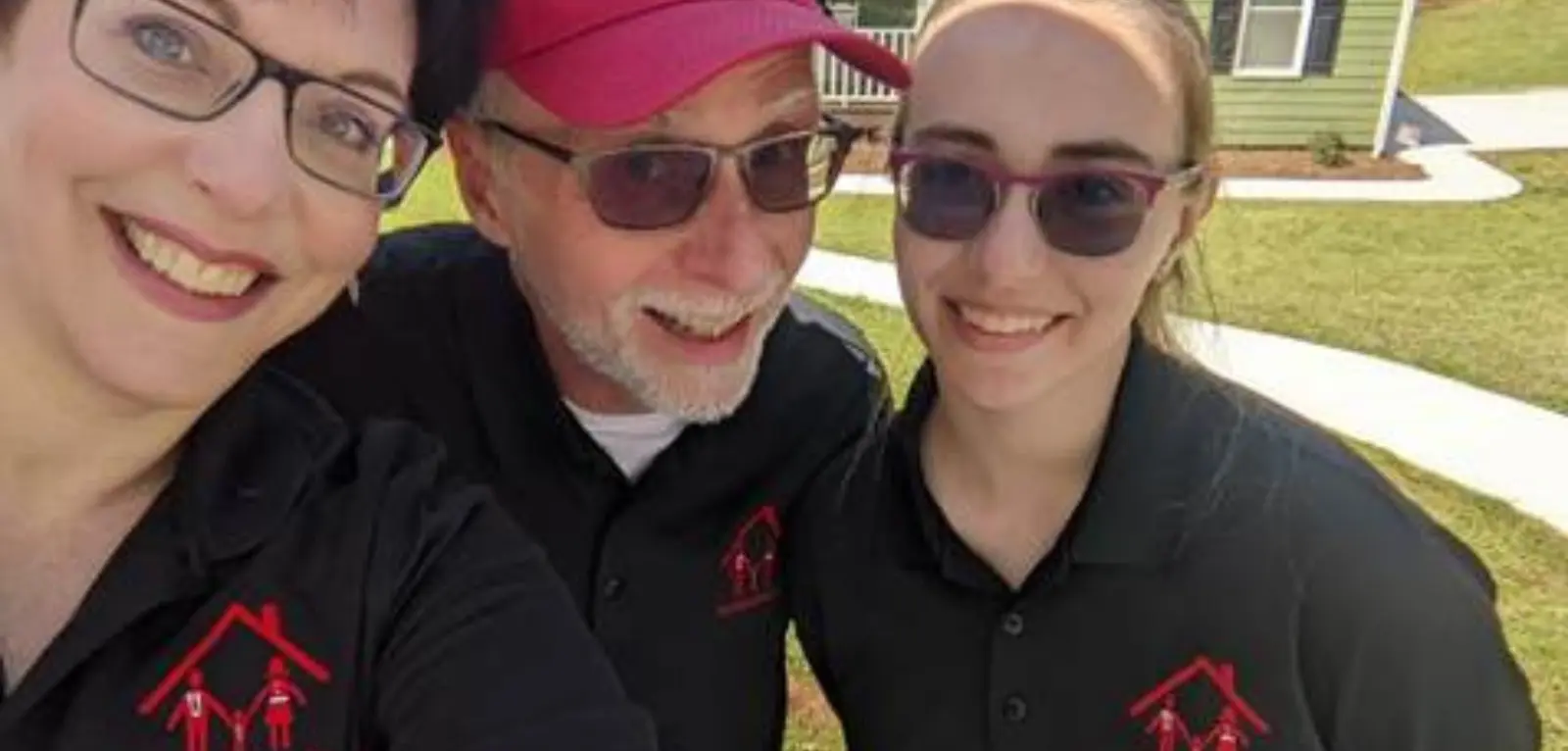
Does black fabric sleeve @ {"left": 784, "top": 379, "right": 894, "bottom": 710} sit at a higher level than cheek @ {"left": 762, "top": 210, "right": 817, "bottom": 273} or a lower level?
lower

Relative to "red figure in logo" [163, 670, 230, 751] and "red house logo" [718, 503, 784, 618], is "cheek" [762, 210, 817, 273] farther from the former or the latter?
"red figure in logo" [163, 670, 230, 751]

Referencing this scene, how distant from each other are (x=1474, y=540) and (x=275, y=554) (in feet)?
17.3

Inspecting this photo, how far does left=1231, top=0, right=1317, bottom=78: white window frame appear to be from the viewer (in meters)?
14.9

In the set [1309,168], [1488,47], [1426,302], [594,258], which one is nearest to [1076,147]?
[594,258]

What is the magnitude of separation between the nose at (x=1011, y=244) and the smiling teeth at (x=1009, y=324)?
53 mm

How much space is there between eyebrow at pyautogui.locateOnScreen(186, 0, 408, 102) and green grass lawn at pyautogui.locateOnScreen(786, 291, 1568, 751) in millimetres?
2998

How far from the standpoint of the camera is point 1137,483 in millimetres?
2129

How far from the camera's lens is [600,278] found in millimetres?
2104

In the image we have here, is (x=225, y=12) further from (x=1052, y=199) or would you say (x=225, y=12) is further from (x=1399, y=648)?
(x=1399, y=648)

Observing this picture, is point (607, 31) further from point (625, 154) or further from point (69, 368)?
point (69, 368)

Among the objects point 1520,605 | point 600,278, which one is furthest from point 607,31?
point 1520,605

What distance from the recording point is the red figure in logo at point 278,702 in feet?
5.02

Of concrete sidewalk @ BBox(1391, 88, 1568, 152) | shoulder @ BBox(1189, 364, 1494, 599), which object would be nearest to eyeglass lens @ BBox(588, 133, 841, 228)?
shoulder @ BBox(1189, 364, 1494, 599)

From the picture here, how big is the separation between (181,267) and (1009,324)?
3.69ft
